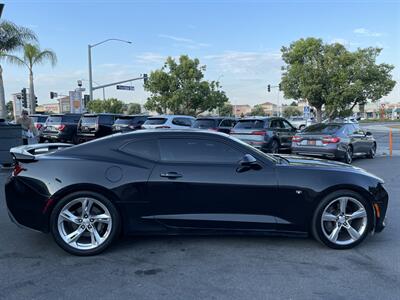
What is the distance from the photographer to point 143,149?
15.7 feet

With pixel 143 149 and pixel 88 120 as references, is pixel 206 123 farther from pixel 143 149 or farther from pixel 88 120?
pixel 143 149

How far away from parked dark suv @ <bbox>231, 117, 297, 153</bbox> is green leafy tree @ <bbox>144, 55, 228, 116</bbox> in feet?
79.4

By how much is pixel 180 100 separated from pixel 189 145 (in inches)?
1365

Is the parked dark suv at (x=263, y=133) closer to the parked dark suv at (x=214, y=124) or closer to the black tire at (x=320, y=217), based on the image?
the parked dark suv at (x=214, y=124)

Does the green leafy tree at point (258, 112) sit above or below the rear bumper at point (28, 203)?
above

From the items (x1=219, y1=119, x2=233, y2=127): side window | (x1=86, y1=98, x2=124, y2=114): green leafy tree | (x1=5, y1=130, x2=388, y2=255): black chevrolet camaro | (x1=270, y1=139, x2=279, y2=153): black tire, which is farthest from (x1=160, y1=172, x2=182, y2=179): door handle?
(x1=86, y1=98, x2=124, y2=114): green leafy tree

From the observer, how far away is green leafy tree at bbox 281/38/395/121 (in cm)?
2303

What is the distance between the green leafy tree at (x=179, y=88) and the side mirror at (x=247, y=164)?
34.4 m

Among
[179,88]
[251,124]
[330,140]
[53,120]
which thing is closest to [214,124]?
[251,124]

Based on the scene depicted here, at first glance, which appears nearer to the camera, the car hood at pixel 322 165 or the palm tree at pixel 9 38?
the car hood at pixel 322 165

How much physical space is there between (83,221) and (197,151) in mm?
1538

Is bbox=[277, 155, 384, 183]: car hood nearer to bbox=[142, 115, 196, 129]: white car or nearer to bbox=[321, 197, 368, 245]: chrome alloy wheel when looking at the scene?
bbox=[321, 197, 368, 245]: chrome alloy wheel

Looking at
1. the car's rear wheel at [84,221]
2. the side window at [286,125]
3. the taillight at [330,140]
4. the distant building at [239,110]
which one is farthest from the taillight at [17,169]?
the distant building at [239,110]

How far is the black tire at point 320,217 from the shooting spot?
185 inches
